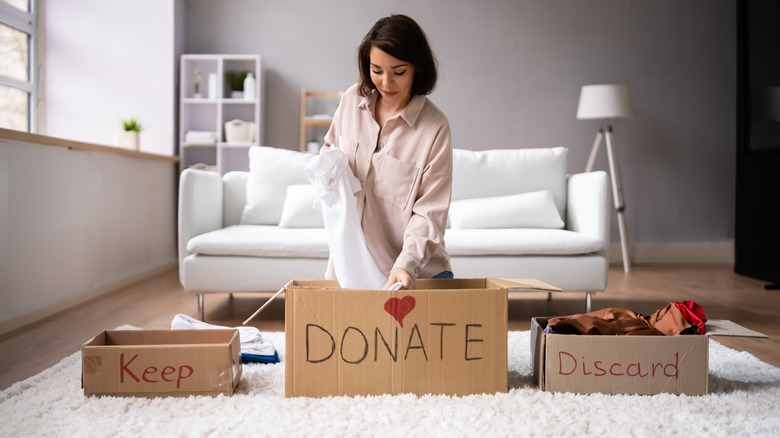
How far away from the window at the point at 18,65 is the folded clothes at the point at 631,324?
3524 millimetres

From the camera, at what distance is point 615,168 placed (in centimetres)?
507

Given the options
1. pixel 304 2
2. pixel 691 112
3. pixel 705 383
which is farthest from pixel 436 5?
pixel 705 383

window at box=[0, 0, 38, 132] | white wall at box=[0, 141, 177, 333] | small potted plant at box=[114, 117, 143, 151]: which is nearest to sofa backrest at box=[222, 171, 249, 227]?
white wall at box=[0, 141, 177, 333]

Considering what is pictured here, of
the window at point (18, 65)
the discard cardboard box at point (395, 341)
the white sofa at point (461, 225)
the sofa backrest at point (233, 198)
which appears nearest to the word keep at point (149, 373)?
the discard cardboard box at point (395, 341)

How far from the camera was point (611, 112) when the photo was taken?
4883 millimetres

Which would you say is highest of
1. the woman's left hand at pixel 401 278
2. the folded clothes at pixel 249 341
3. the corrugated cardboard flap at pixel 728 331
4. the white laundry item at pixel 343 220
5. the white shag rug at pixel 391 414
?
the white laundry item at pixel 343 220

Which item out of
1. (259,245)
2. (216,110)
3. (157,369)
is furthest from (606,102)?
(157,369)

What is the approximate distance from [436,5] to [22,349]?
160 inches

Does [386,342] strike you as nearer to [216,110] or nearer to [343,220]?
[343,220]

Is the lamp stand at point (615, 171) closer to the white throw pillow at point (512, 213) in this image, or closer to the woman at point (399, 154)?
the white throw pillow at point (512, 213)

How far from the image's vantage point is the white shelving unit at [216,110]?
5.08 m

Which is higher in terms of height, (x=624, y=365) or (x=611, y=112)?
(x=611, y=112)

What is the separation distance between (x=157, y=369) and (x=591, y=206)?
211 centimetres

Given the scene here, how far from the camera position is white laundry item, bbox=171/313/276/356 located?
2.12 m
